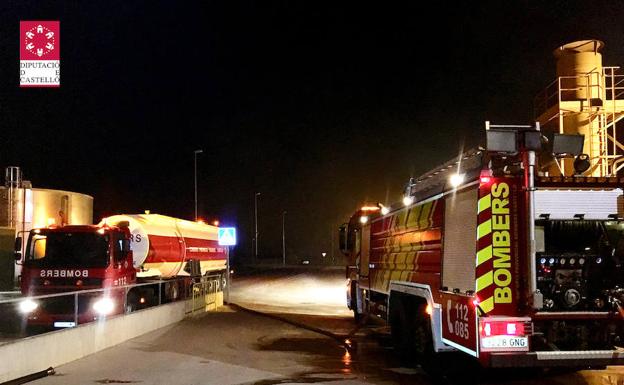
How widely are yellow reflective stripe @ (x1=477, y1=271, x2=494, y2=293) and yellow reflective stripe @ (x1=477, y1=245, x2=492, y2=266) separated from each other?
15cm

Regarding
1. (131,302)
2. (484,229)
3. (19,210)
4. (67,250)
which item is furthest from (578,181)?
(19,210)

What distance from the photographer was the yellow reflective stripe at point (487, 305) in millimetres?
7172

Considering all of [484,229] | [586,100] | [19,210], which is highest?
[586,100]

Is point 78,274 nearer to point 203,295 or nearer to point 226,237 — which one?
point 203,295

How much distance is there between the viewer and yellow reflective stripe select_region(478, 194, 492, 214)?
7.29 meters

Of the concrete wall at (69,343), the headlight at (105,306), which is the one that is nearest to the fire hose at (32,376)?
the concrete wall at (69,343)

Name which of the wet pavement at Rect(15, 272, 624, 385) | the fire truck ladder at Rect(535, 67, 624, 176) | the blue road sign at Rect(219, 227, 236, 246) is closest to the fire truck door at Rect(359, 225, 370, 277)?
Answer: the wet pavement at Rect(15, 272, 624, 385)

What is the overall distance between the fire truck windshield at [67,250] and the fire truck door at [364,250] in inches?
231

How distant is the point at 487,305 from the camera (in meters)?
7.19

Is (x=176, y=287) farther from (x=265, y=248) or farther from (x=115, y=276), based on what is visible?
(x=265, y=248)

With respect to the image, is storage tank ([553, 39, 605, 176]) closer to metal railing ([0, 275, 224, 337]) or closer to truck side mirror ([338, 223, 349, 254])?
truck side mirror ([338, 223, 349, 254])

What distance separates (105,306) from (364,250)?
5.86m

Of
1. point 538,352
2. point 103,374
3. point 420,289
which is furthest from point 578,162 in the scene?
point 103,374

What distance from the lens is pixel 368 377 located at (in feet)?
31.6
